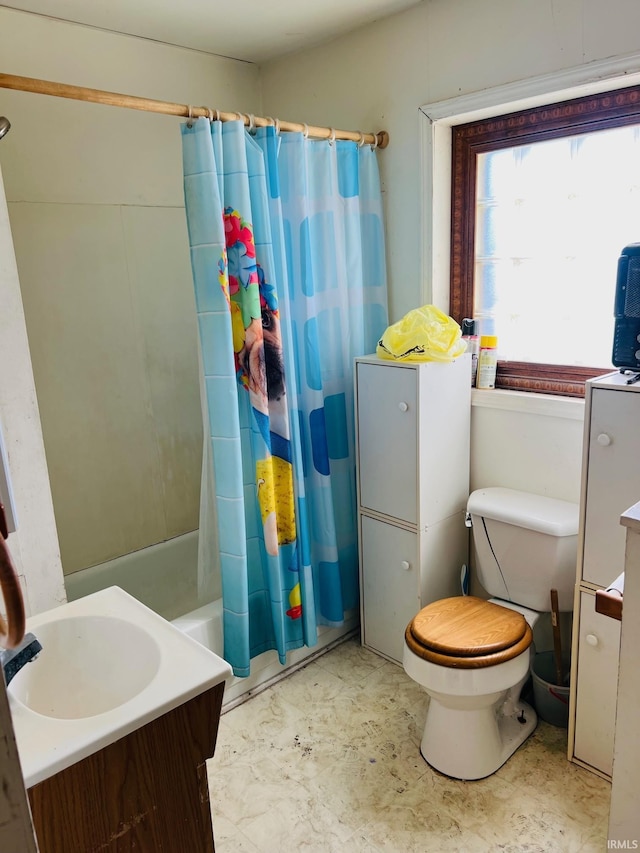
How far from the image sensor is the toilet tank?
1.99 metres

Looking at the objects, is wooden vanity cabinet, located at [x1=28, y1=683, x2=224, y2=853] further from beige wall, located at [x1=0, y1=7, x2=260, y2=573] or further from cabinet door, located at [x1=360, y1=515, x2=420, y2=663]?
beige wall, located at [x1=0, y1=7, x2=260, y2=573]

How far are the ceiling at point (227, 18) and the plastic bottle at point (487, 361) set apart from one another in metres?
1.18

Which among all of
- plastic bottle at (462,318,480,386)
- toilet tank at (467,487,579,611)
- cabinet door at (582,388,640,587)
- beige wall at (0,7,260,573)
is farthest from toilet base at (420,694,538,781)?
beige wall at (0,7,260,573)

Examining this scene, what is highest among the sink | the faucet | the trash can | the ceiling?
the ceiling

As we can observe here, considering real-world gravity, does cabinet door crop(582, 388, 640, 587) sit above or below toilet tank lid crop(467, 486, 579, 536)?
above

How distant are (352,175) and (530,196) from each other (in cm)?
64

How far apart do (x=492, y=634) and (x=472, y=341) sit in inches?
41.4

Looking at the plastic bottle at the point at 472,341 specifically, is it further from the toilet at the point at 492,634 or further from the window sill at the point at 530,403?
the toilet at the point at 492,634

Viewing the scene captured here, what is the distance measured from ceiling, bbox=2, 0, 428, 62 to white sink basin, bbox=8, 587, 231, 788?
1.93m

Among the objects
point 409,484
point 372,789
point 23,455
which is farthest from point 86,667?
point 409,484

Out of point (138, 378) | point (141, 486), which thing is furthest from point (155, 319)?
point (141, 486)

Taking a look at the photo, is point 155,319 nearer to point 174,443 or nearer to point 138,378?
point 138,378

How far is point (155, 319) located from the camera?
2.72 meters

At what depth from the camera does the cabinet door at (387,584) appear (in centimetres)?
231
